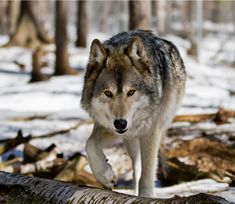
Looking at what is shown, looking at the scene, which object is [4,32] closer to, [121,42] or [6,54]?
[6,54]

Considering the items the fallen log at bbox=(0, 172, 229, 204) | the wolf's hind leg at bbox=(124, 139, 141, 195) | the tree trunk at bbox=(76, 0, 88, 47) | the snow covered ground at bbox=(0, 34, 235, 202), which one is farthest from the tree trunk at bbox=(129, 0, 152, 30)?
the tree trunk at bbox=(76, 0, 88, 47)

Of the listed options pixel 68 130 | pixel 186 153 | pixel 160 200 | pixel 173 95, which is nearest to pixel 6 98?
pixel 68 130

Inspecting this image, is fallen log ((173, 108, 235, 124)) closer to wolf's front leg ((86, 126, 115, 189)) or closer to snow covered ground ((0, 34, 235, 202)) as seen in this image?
snow covered ground ((0, 34, 235, 202))

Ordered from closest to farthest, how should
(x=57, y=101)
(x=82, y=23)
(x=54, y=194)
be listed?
(x=54, y=194) → (x=57, y=101) → (x=82, y=23)

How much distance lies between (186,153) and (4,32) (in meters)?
30.2

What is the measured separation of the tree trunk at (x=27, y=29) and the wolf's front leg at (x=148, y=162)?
14788 mm

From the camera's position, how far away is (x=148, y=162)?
4.53 m

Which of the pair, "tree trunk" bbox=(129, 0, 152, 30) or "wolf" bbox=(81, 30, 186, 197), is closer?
"wolf" bbox=(81, 30, 186, 197)

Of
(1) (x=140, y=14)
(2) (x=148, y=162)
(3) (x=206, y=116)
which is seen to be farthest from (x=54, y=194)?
(1) (x=140, y=14)

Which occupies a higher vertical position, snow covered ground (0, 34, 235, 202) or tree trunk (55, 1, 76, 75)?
tree trunk (55, 1, 76, 75)

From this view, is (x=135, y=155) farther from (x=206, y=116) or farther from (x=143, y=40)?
(x=206, y=116)

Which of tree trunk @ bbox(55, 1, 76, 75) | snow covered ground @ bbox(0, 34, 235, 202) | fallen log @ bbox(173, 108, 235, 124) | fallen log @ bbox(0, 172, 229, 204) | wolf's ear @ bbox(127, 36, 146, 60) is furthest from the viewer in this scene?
tree trunk @ bbox(55, 1, 76, 75)

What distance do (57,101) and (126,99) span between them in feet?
21.5

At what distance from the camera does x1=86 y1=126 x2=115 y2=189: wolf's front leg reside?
4137 mm
